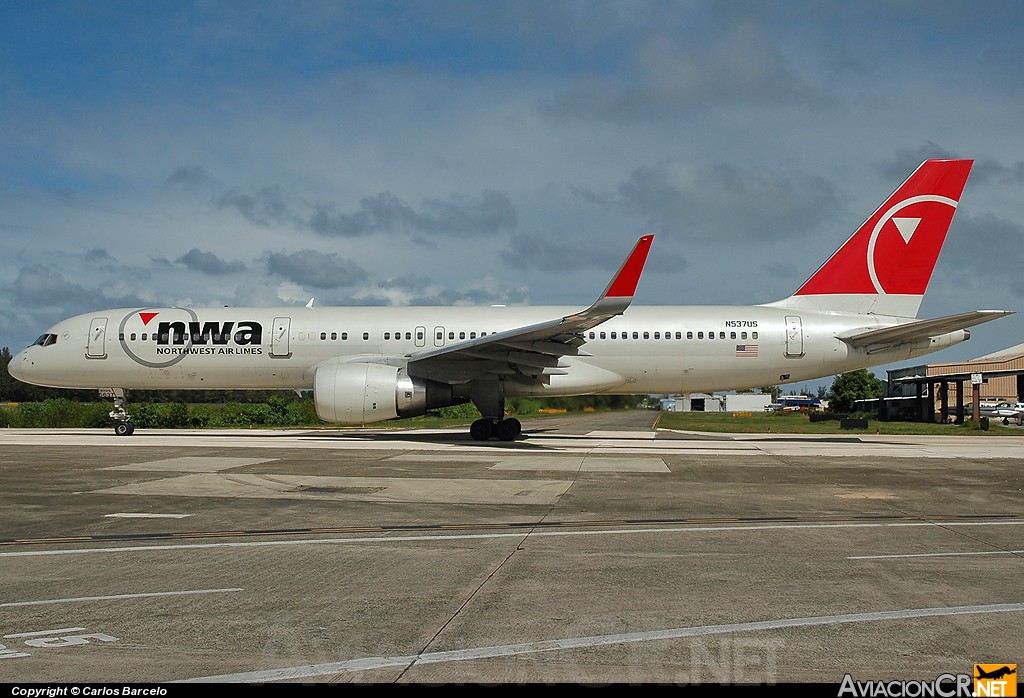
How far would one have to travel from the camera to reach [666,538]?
8.55 m

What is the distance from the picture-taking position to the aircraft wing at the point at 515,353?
2101 centimetres

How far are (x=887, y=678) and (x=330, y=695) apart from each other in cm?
272

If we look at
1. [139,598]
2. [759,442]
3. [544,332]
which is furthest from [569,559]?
[759,442]

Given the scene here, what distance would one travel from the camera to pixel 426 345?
2530 centimetres

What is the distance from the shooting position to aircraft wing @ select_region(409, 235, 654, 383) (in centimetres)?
2101

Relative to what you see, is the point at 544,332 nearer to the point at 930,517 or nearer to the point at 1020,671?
the point at 930,517

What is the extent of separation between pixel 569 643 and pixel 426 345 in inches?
816

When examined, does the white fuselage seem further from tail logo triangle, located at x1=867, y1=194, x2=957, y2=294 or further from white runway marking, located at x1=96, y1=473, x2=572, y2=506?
white runway marking, located at x1=96, y1=473, x2=572, y2=506

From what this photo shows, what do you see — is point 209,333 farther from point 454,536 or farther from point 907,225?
point 907,225

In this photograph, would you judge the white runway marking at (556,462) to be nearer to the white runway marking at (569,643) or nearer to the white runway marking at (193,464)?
the white runway marking at (193,464)

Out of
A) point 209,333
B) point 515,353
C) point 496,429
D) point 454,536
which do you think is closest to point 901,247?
point 515,353

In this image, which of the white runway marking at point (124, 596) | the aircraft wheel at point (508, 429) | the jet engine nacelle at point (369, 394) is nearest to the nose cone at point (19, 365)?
the jet engine nacelle at point (369, 394)

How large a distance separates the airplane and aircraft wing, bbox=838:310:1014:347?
0.08 m

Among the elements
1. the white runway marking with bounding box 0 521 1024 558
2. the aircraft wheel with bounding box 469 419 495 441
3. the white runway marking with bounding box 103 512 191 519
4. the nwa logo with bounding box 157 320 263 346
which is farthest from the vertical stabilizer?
the white runway marking with bounding box 103 512 191 519
